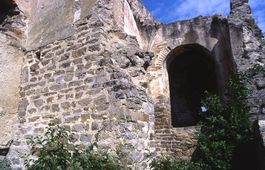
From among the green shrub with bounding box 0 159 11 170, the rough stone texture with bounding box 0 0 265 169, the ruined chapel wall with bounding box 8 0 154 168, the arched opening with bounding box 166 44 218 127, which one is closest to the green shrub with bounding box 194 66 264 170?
the rough stone texture with bounding box 0 0 265 169

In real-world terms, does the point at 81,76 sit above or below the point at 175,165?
above

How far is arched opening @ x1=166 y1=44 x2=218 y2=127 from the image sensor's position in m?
10.6

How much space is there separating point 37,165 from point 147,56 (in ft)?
7.54

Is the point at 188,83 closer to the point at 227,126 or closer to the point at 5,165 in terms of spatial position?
the point at 227,126

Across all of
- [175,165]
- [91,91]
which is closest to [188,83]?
[175,165]

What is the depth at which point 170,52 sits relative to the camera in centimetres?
905

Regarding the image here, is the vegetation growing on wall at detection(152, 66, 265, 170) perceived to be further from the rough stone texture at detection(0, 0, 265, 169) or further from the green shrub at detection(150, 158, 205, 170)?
the rough stone texture at detection(0, 0, 265, 169)

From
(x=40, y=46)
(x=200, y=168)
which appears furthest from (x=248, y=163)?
(x=40, y=46)

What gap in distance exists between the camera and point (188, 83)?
11492 millimetres

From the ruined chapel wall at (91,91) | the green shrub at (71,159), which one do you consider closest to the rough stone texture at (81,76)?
the ruined chapel wall at (91,91)

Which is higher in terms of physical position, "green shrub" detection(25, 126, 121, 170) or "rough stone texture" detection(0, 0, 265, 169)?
"rough stone texture" detection(0, 0, 265, 169)

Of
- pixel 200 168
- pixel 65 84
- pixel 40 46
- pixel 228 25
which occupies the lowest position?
pixel 200 168

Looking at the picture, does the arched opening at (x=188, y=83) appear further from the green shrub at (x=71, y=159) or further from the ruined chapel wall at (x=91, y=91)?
the green shrub at (x=71, y=159)

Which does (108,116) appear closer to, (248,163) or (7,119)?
(7,119)
